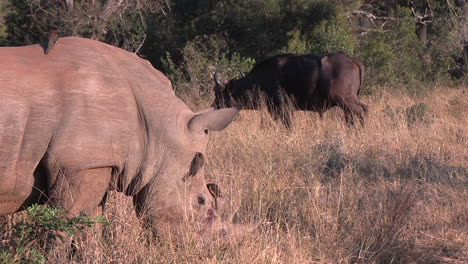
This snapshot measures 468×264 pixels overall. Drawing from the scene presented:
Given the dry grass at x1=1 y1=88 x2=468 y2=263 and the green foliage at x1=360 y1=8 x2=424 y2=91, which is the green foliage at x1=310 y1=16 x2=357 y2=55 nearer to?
the green foliage at x1=360 y1=8 x2=424 y2=91

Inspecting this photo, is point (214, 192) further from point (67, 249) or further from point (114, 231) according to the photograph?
point (67, 249)

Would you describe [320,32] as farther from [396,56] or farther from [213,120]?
[213,120]

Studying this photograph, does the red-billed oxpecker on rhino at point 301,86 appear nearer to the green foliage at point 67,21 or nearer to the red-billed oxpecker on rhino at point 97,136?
the green foliage at point 67,21

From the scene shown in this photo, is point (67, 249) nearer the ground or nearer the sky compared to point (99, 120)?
nearer the ground

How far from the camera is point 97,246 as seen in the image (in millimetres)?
4438

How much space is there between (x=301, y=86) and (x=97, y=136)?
336 inches

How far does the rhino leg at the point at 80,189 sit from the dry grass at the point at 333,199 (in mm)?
200

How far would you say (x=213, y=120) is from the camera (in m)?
4.82

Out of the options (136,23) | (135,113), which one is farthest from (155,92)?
(136,23)

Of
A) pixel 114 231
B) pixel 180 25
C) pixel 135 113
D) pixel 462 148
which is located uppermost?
pixel 135 113

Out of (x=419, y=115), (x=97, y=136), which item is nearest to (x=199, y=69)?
(x=419, y=115)

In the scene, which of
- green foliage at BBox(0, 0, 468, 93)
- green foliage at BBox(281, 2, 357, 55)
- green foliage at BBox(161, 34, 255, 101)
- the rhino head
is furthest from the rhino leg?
green foliage at BBox(281, 2, 357, 55)

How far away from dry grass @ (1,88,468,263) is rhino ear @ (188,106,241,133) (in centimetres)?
73

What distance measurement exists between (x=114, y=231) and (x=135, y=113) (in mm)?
788
